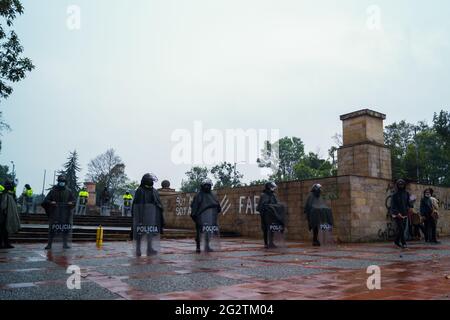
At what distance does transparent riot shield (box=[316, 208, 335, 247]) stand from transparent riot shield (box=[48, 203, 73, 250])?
22.8ft

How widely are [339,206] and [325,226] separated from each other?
79.6 inches

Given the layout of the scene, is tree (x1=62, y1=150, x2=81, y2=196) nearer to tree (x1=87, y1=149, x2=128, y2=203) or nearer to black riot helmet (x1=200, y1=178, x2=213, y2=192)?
tree (x1=87, y1=149, x2=128, y2=203)

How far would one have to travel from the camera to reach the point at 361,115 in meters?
14.9

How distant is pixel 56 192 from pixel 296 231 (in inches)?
345

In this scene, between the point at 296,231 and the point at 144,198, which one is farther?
the point at 296,231

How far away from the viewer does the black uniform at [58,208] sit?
9.51 metres

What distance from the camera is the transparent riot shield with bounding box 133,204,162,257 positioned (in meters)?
7.93

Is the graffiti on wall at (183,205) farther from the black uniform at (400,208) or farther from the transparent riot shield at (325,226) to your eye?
the black uniform at (400,208)

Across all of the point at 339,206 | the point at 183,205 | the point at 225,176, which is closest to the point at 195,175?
the point at 225,176

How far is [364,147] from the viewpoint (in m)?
14.6

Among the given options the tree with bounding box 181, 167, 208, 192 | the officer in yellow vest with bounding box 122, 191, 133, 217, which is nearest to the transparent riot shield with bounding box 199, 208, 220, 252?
the officer in yellow vest with bounding box 122, 191, 133, 217

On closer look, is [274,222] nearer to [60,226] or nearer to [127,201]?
[60,226]
